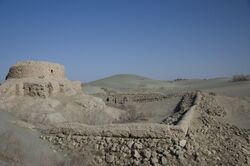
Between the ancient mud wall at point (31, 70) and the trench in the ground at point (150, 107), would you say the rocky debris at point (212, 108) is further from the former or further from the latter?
the ancient mud wall at point (31, 70)

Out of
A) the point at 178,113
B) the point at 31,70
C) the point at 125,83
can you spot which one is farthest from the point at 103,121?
the point at 125,83

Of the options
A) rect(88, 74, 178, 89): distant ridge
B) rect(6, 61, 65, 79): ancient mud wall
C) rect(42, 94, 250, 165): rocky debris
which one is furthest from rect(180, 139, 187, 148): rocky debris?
rect(88, 74, 178, 89): distant ridge

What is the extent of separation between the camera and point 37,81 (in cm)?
1152

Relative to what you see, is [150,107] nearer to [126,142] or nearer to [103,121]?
[103,121]

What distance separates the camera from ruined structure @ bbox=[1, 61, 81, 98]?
446 inches

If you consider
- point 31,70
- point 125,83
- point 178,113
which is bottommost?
point 178,113

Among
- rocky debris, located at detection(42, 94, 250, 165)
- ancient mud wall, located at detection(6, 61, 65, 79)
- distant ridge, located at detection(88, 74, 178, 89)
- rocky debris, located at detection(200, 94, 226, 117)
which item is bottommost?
rocky debris, located at detection(42, 94, 250, 165)

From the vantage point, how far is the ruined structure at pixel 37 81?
11336 mm

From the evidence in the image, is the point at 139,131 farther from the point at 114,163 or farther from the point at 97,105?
the point at 97,105

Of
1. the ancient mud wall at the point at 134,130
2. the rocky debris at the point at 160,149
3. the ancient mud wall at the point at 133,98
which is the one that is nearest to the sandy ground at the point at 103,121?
the rocky debris at the point at 160,149

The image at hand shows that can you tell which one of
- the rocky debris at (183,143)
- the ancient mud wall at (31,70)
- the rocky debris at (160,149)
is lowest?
the rocky debris at (160,149)

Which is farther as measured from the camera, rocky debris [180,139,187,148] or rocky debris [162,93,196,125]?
rocky debris [162,93,196,125]

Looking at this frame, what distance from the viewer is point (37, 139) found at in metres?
6.29

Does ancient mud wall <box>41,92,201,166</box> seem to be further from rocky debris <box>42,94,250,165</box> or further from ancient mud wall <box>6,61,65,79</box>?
ancient mud wall <box>6,61,65,79</box>
